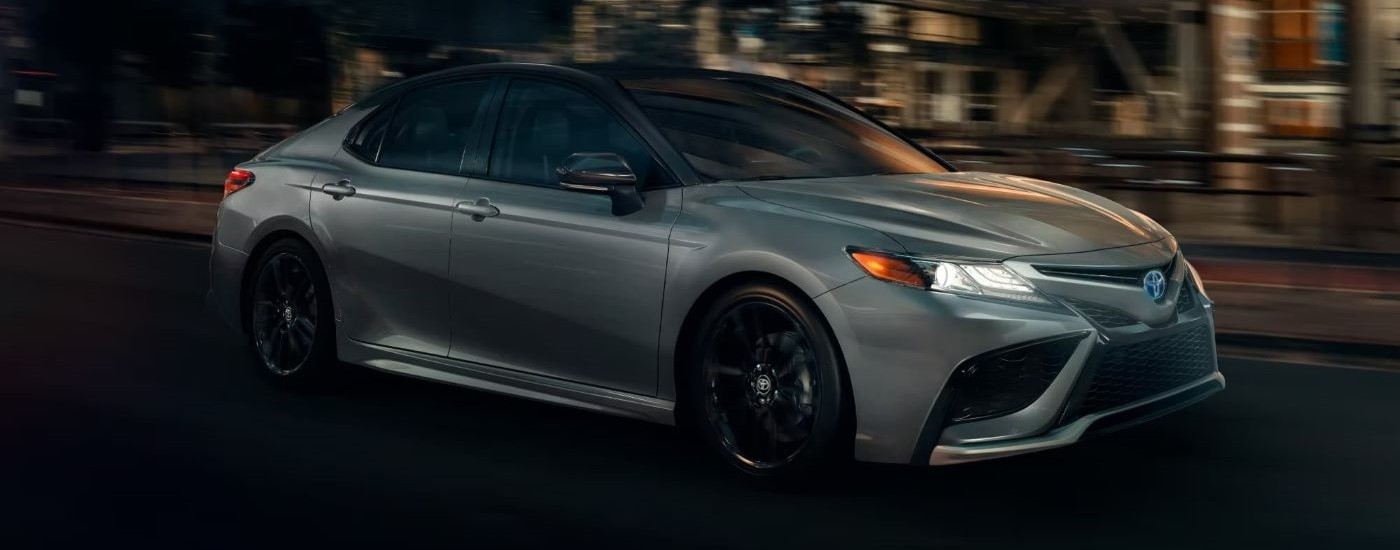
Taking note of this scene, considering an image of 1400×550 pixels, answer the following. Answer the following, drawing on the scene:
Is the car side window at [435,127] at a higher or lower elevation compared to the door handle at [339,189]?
higher

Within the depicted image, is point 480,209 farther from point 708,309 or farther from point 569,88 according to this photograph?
point 708,309

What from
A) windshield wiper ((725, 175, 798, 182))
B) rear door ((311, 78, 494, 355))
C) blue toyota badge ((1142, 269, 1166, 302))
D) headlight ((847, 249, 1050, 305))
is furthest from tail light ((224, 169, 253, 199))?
blue toyota badge ((1142, 269, 1166, 302))

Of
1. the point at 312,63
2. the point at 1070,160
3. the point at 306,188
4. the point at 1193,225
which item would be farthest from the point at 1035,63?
the point at 306,188

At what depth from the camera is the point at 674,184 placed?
6105mm

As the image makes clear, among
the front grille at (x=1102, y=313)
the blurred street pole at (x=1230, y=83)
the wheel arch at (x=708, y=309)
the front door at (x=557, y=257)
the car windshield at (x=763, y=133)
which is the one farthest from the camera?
the blurred street pole at (x=1230, y=83)

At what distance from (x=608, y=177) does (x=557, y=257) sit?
1.26 ft

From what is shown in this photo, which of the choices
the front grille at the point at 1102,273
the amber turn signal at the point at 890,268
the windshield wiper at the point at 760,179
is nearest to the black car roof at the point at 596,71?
the windshield wiper at the point at 760,179

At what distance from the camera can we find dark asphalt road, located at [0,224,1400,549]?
17.4 feet

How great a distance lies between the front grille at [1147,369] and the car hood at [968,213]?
1.11ft

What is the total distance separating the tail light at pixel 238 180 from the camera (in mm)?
7879

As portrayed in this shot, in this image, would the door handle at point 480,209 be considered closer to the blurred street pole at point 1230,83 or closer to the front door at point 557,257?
the front door at point 557,257

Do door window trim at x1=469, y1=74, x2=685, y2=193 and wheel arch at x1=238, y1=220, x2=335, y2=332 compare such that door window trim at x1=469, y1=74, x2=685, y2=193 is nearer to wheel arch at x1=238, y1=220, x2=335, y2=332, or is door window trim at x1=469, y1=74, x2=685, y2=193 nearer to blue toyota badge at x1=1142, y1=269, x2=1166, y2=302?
wheel arch at x1=238, y1=220, x2=335, y2=332

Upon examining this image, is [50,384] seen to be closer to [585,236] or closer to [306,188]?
[306,188]

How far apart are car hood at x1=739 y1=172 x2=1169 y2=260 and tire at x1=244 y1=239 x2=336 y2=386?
2.17 meters
